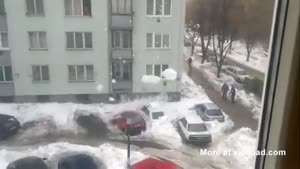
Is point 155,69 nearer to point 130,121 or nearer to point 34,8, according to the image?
point 130,121

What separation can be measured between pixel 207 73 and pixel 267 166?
0.24 m

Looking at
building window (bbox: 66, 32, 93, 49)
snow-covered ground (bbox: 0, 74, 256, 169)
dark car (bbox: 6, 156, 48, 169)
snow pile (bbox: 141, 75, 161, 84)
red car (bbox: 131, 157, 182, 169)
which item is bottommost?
red car (bbox: 131, 157, 182, 169)

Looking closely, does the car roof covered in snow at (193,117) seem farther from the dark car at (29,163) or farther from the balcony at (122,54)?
the dark car at (29,163)

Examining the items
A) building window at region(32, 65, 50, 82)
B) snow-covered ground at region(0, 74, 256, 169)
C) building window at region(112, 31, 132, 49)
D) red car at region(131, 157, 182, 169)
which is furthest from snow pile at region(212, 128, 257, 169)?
building window at region(32, 65, 50, 82)

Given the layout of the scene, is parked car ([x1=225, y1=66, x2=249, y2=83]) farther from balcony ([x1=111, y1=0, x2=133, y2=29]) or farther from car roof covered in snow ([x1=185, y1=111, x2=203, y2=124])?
balcony ([x1=111, y1=0, x2=133, y2=29])

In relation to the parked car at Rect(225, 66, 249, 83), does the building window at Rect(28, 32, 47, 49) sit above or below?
above

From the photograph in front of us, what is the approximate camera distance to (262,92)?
0.73 meters

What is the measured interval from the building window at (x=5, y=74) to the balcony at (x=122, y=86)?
22cm

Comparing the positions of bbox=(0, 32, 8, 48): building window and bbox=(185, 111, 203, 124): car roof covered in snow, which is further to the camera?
bbox=(185, 111, 203, 124): car roof covered in snow

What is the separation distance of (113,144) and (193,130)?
0.19 meters

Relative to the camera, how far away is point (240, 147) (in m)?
0.81

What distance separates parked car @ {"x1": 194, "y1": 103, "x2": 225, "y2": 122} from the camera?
0.76 meters

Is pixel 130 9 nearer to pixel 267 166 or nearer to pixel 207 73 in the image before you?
pixel 207 73

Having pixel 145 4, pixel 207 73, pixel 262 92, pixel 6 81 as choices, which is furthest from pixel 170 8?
pixel 6 81
